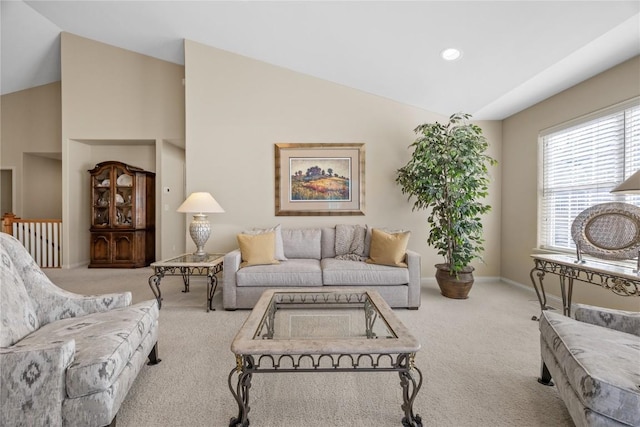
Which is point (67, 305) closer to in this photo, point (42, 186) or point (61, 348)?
point (61, 348)

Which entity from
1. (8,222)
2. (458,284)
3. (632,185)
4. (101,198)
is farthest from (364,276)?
(8,222)

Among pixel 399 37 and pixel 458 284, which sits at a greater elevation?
pixel 399 37

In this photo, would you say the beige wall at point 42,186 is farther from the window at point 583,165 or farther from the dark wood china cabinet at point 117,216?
the window at point 583,165

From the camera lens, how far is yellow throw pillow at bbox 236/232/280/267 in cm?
317

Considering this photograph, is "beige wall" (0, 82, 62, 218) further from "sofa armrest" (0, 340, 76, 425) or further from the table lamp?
"sofa armrest" (0, 340, 76, 425)

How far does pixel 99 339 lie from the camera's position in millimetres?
1388

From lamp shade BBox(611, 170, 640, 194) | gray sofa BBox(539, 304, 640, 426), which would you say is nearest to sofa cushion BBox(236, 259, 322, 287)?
gray sofa BBox(539, 304, 640, 426)

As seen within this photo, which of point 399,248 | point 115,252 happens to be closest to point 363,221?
point 399,248

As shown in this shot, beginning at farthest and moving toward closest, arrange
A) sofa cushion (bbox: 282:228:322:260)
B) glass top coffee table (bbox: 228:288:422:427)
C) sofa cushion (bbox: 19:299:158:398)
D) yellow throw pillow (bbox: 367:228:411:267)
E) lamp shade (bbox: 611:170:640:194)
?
sofa cushion (bbox: 282:228:322:260)
yellow throw pillow (bbox: 367:228:411:267)
lamp shade (bbox: 611:170:640:194)
glass top coffee table (bbox: 228:288:422:427)
sofa cushion (bbox: 19:299:158:398)

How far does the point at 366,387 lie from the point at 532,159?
3.60 metres

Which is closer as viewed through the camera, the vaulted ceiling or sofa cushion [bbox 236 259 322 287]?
the vaulted ceiling

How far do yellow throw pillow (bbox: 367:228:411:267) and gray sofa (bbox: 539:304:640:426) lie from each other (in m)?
1.53

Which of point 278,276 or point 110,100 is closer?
point 278,276

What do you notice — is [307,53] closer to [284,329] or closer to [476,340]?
[284,329]
